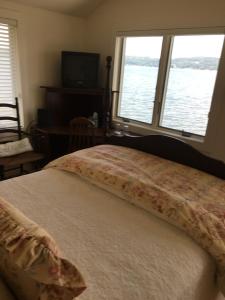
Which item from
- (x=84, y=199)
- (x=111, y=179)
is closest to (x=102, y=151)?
(x=111, y=179)

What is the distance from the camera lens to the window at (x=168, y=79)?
102 inches

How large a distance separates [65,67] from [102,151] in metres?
1.63

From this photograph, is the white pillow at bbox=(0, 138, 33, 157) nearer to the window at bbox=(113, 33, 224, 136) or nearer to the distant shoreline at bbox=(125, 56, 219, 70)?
the window at bbox=(113, 33, 224, 136)

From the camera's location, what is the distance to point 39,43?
10.0 feet

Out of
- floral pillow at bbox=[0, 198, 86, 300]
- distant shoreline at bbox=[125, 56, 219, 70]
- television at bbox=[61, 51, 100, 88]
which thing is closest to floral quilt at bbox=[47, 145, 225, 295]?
floral pillow at bbox=[0, 198, 86, 300]

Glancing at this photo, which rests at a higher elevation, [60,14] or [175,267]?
[60,14]

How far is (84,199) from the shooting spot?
1.45 metres

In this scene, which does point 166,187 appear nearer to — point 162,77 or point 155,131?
point 155,131

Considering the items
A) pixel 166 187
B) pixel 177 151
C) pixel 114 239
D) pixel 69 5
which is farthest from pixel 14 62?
pixel 114 239

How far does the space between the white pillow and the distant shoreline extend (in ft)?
5.45

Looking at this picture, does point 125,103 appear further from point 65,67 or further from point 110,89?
point 65,67

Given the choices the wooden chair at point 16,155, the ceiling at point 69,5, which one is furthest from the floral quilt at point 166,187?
the ceiling at point 69,5

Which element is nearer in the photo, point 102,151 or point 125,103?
point 102,151

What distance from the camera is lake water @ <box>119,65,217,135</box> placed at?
266cm
